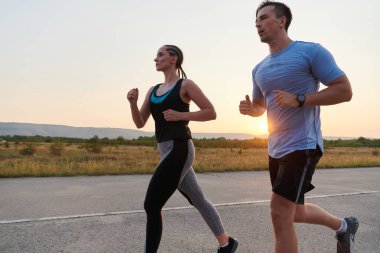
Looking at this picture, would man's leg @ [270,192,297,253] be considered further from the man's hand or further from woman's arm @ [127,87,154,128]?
woman's arm @ [127,87,154,128]

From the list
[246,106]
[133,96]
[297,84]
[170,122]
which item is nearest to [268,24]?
[297,84]

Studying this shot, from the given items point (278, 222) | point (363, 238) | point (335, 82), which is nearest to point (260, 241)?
point (363, 238)

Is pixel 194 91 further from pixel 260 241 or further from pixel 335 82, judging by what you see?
pixel 260 241

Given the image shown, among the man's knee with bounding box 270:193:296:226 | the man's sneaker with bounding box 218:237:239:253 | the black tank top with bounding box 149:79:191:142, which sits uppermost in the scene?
the black tank top with bounding box 149:79:191:142

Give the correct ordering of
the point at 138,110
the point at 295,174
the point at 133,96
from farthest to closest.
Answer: the point at 138,110, the point at 133,96, the point at 295,174

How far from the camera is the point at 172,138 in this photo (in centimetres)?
328

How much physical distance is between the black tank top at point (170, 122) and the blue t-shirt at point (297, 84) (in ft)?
2.43

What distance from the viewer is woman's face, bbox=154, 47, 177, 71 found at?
11.5 ft

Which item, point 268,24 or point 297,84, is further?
point 268,24

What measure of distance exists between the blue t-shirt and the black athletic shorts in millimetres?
51

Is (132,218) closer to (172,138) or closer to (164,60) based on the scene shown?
(172,138)

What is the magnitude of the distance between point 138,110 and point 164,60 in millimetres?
510

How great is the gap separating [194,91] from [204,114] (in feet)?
0.70

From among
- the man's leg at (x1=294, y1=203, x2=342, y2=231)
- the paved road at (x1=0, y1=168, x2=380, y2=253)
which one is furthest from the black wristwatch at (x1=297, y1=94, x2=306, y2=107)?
the paved road at (x1=0, y1=168, x2=380, y2=253)
